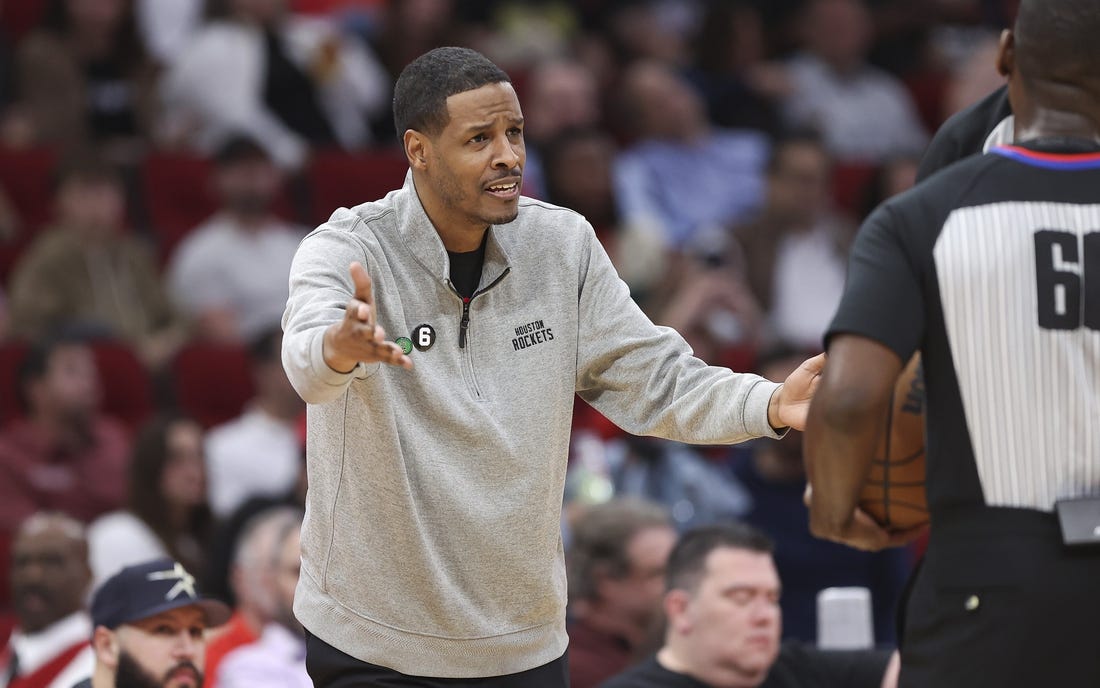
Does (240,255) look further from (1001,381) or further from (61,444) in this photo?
(1001,381)

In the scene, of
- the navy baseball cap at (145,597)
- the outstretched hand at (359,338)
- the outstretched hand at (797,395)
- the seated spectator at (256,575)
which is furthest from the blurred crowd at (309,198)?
the outstretched hand at (359,338)

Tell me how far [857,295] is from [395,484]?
1.09 meters

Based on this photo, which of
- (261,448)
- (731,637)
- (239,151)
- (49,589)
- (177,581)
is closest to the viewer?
(177,581)

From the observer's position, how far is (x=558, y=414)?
3674 millimetres

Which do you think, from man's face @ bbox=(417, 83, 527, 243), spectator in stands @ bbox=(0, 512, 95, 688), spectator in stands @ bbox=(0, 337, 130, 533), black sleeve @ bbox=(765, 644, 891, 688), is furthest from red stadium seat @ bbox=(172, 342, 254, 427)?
man's face @ bbox=(417, 83, 527, 243)

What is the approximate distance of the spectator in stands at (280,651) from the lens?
5.98m

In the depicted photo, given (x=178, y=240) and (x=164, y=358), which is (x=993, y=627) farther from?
(x=178, y=240)

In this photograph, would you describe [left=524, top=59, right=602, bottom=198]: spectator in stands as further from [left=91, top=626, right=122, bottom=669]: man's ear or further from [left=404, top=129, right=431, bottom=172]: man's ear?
[left=404, top=129, right=431, bottom=172]: man's ear

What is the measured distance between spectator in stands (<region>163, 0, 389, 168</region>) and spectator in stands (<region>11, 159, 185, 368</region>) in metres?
1.05

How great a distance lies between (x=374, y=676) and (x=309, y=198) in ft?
22.8

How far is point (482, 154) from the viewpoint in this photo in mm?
3580

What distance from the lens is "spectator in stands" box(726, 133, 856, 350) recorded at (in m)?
10.1

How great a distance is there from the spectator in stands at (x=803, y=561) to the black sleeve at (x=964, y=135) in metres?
3.68

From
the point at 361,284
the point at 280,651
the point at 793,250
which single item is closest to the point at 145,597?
the point at 280,651
